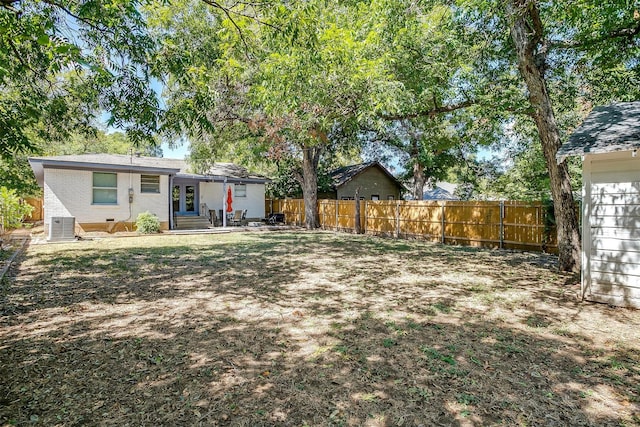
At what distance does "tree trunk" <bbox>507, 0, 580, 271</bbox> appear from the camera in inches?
290

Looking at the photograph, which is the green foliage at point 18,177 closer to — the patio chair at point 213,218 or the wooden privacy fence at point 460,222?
the patio chair at point 213,218

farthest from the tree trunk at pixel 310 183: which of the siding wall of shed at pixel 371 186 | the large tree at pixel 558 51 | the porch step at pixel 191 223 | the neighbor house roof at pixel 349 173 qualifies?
the large tree at pixel 558 51

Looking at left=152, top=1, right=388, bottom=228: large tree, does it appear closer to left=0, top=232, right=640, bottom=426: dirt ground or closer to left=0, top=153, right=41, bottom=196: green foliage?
left=0, top=232, right=640, bottom=426: dirt ground

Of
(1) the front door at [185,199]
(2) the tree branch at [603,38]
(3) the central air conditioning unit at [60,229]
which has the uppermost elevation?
(2) the tree branch at [603,38]

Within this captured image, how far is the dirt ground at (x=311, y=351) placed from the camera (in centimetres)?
270

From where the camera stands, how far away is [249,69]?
13.2m

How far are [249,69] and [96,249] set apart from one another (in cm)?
834

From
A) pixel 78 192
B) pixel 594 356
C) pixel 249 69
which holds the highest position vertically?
pixel 249 69

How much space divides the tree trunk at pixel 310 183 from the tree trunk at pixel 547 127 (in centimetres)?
1290

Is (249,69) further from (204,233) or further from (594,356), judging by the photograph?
(594,356)

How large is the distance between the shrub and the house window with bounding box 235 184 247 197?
629cm

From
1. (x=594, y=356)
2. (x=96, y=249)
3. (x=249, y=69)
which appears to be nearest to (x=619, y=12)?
(x=594, y=356)

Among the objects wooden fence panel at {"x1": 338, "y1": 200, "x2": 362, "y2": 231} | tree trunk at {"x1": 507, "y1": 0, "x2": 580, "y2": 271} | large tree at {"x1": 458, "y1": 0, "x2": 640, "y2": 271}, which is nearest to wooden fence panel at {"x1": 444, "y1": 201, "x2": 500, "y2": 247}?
large tree at {"x1": 458, "y1": 0, "x2": 640, "y2": 271}

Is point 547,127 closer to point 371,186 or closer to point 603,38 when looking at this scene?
point 603,38
